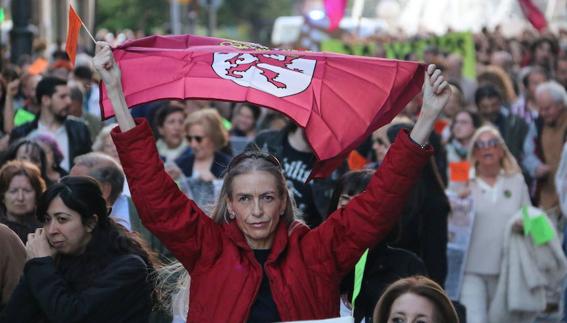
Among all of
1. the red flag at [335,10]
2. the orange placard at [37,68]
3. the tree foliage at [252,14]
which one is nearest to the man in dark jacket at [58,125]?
the orange placard at [37,68]

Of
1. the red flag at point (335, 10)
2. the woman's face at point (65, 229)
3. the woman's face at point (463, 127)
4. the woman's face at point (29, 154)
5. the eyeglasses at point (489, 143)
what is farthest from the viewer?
the red flag at point (335, 10)

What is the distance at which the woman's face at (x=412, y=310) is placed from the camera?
17.1 ft

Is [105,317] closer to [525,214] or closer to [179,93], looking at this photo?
[179,93]

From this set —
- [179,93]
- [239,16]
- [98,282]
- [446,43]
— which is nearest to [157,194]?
[179,93]

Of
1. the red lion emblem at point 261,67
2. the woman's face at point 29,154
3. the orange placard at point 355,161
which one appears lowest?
the orange placard at point 355,161

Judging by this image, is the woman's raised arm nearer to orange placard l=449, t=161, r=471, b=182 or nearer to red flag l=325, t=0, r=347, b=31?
orange placard l=449, t=161, r=471, b=182

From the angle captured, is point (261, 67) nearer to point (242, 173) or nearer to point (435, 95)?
point (242, 173)

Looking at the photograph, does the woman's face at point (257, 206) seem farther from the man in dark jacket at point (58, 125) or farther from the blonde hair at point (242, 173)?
the man in dark jacket at point (58, 125)

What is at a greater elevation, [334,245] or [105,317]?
[334,245]

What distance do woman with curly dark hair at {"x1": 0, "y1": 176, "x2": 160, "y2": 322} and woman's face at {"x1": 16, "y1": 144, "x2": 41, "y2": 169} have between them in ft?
9.35

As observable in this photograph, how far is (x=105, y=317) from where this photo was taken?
20.1 feet

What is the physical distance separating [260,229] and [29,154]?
4.26m

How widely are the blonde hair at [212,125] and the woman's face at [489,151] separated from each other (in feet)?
6.30

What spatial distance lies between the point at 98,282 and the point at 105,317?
0.15m
